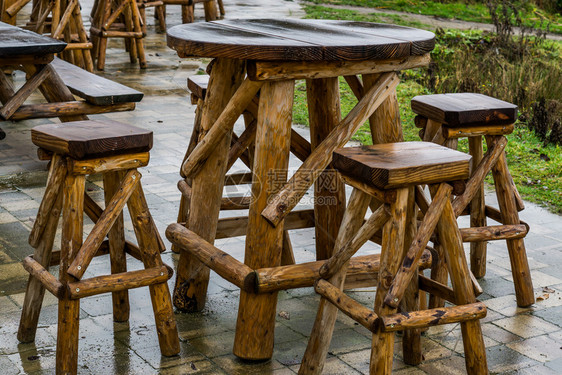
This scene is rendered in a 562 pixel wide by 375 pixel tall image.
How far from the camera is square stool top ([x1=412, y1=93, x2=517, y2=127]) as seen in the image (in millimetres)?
3862

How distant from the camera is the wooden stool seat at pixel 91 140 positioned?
314cm

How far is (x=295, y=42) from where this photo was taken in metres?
3.36

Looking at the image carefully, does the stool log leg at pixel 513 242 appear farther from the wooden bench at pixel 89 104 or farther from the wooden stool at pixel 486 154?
the wooden bench at pixel 89 104

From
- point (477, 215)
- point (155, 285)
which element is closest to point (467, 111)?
point (477, 215)

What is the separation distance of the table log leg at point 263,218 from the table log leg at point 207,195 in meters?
0.44

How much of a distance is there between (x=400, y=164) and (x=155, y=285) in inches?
48.6

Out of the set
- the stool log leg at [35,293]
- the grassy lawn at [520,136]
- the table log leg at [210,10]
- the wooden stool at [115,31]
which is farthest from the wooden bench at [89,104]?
the table log leg at [210,10]

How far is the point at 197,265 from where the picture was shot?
400 cm

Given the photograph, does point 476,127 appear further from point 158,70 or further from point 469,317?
point 158,70

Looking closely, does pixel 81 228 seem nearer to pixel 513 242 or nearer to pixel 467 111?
pixel 467 111

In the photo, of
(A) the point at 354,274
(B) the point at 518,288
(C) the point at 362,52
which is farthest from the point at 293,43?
(B) the point at 518,288

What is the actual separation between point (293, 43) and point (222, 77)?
0.58 m

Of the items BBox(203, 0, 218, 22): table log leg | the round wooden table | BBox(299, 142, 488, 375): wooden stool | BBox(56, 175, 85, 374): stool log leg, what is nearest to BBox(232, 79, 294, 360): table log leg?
the round wooden table

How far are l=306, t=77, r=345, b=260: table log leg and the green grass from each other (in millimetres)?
12819
